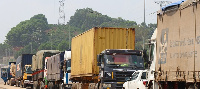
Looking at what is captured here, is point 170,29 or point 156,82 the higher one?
point 170,29

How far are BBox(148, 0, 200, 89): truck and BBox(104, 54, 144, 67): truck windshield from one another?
6.75 m

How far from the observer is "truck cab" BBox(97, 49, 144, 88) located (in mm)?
22250

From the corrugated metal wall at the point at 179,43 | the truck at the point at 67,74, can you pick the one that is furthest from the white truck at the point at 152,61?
the truck at the point at 67,74

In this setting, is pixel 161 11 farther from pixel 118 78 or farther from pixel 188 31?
pixel 118 78

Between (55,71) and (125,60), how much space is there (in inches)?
535

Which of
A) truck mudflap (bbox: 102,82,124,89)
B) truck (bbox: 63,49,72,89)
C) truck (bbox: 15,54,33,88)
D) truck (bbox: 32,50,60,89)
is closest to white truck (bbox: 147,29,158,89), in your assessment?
truck mudflap (bbox: 102,82,124,89)

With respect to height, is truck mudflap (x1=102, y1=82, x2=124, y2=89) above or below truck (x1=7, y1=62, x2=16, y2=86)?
above

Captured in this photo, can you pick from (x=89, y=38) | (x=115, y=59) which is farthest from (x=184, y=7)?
(x=89, y=38)

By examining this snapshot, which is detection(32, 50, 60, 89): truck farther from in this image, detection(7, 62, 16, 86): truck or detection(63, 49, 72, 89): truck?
detection(7, 62, 16, 86): truck

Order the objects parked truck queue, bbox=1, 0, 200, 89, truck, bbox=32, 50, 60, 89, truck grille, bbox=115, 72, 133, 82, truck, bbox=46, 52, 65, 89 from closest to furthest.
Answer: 1. parked truck queue, bbox=1, 0, 200, 89
2. truck grille, bbox=115, 72, 133, 82
3. truck, bbox=46, 52, 65, 89
4. truck, bbox=32, 50, 60, 89

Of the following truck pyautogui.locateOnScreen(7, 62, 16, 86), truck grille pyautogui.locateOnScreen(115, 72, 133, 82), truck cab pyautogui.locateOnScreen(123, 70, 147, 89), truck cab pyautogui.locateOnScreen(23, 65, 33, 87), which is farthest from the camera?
truck pyautogui.locateOnScreen(7, 62, 16, 86)

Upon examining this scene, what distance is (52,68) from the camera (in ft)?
121

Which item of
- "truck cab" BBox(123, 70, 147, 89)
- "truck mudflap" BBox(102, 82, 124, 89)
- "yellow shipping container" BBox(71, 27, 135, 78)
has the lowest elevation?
"truck mudflap" BBox(102, 82, 124, 89)

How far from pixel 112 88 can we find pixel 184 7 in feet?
32.4
